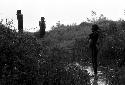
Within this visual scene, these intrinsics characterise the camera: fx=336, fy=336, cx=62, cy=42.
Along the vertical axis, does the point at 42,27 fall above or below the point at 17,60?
above

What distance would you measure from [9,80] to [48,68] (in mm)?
1810

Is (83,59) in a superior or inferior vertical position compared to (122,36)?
inferior

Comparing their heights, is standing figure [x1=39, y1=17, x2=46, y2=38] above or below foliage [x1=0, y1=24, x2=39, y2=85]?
above

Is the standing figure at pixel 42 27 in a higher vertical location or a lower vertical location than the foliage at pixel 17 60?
higher

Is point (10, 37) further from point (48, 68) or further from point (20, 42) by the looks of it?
point (48, 68)

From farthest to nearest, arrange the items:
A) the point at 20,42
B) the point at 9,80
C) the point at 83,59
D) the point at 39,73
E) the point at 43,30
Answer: the point at 43,30 → the point at 83,59 → the point at 20,42 → the point at 39,73 → the point at 9,80

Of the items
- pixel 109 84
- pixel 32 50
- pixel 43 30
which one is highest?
pixel 43 30

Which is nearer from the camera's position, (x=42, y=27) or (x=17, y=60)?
(x=17, y=60)

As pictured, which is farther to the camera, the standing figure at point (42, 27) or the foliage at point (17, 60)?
the standing figure at point (42, 27)

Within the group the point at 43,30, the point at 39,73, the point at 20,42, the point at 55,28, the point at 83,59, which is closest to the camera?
the point at 39,73

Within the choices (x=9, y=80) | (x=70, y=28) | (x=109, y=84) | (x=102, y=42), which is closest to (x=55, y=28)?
(x=70, y=28)

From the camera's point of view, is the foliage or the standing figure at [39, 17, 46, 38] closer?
the foliage

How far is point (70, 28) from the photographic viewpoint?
111 ft

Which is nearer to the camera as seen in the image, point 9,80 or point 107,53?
point 9,80
